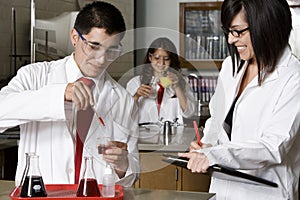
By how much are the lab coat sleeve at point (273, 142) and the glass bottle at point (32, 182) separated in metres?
0.51

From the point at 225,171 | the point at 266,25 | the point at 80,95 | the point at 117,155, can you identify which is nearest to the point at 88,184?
the point at 117,155

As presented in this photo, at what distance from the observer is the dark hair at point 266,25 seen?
79.7 inches

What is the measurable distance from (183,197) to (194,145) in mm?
220

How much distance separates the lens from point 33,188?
173 cm

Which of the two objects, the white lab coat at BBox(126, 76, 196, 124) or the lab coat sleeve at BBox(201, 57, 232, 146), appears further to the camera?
the lab coat sleeve at BBox(201, 57, 232, 146)

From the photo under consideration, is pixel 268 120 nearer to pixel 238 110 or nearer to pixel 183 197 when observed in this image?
pixel 238 110

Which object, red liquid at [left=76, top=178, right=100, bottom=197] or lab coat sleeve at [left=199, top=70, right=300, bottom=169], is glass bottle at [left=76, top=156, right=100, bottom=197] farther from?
lab coat sleeve at [left=199, top=70, right=300, bottom=169]

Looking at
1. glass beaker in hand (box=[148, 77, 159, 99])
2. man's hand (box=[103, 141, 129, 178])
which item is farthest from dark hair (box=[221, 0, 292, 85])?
man's hand (box=[103, 141, 129, 178])

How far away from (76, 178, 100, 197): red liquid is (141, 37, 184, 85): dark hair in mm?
436

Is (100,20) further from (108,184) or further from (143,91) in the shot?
(108,184)

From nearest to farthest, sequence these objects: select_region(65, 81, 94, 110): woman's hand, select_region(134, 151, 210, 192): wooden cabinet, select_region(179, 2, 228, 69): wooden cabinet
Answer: select_region(65, 81, 94, 110): woman's hand → select_region(134, 151, 210, 192): wooden cabinet → select_region(179, 2, 228, 69): wooden cabinet

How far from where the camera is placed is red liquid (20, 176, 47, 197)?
67.9 inches

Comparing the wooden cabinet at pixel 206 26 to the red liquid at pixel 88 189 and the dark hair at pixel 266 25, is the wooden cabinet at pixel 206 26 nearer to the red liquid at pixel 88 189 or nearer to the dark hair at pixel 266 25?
the dark hair at pixel 266 25

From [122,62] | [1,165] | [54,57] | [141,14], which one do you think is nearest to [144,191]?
[122,62]
